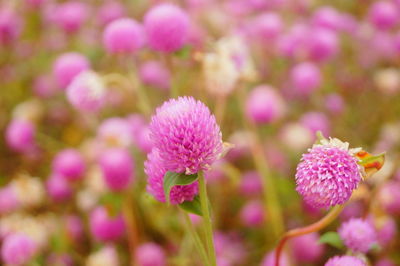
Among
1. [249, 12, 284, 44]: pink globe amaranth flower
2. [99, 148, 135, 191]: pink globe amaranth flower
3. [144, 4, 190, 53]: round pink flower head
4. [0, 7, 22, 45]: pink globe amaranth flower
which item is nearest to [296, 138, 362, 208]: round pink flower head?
[144, 4, 190, 53]: round pink flower head

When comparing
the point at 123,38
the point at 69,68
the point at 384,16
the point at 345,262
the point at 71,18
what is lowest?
the point at 345,262

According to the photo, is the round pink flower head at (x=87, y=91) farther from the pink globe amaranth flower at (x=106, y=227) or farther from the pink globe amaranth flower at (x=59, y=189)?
the pink globe amaranth flower at (x=59, y=189)

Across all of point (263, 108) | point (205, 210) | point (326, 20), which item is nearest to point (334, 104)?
point (326, 20)

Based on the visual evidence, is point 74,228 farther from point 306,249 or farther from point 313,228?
point 313,228

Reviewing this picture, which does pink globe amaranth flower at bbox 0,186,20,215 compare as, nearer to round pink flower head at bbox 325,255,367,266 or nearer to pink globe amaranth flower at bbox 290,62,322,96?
pink globe amaranth flower at bbox 290,62,322,96

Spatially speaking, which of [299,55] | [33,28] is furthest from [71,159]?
[33,28]

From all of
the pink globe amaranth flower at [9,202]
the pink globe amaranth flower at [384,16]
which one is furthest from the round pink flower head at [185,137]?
the pink globe amaranth flower at [384,16]
